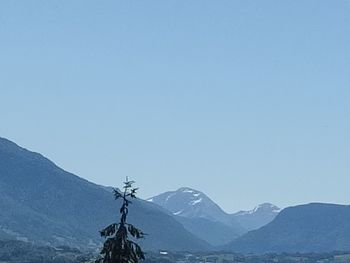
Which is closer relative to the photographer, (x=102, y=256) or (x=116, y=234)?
(x=116, y=234)

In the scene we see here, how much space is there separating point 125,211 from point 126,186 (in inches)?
42.5

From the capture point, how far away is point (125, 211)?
3231 cm

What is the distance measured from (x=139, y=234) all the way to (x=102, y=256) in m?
3.12

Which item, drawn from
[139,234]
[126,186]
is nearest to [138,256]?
[139,234]

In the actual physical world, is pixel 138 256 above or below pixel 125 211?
below

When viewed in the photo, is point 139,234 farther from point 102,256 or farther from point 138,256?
point 102,256

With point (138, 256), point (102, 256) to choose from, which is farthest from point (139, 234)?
point (102, 256)

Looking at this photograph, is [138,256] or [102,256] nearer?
[138,256]

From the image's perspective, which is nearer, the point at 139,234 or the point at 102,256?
the point at 139,234

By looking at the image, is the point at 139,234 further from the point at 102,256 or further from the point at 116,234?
the point at 102,256

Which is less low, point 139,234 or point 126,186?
point 126,186

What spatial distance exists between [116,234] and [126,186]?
2.29 meters

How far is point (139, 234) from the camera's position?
31.0 m

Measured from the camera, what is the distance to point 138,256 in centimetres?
3120
